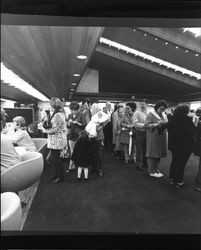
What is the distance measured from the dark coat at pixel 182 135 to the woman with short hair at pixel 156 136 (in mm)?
71

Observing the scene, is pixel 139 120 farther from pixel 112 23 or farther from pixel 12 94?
pixel 12 94

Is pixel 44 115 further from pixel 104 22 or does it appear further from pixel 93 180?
pixel 104 22

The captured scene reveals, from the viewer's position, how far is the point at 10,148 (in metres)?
1.78

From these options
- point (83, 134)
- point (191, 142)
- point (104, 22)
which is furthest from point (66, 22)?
point (191, 142)

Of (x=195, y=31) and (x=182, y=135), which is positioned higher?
(x=195, y=31)

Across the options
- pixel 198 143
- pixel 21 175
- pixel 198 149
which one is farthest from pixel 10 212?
pixel 198 143

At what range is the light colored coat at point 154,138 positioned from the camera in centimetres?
243

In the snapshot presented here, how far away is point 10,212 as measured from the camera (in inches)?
57.2

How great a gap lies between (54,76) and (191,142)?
1.64 metres

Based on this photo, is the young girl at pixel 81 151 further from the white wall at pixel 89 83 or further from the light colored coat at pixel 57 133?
the white wall at pixel 89 83

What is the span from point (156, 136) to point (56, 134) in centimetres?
A: 112

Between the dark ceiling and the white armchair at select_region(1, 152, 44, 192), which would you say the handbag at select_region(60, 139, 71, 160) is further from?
the dark ceiling

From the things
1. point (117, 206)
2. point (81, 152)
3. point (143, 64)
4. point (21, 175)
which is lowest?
point (117, 206)

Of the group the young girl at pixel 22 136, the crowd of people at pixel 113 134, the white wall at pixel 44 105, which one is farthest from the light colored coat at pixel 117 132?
the young girl at pixel 22 136
